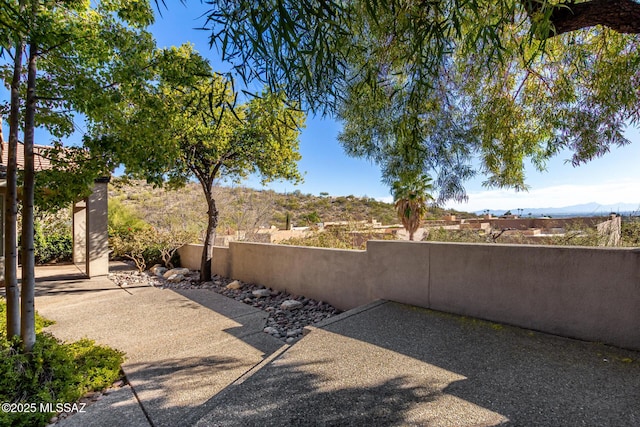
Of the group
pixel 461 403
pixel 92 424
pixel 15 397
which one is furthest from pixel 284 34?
pixel 15 397

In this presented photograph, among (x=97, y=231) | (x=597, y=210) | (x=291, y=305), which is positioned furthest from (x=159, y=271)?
(x=597, y=210)

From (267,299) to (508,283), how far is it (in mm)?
4933

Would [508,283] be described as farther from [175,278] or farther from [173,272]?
[173,272]

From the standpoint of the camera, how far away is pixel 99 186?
9711 millimetres

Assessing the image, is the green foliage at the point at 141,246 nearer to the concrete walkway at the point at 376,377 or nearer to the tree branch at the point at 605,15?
the concrete walkway at the point at 376,377

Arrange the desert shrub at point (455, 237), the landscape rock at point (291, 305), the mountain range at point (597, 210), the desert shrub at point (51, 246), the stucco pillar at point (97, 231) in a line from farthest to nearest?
the desert shrub at point (51, 246)
the stucco pillar at point (97, 231)
the mountain range at point (597, 210)
the desert shrub at point (455, 237)
the landscape rock at point (291, 305)

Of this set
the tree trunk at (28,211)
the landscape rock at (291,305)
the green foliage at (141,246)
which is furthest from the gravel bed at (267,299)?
the tree trunk at (28,211)

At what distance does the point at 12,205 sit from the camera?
11.3ft

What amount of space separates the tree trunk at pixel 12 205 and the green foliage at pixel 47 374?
349mm

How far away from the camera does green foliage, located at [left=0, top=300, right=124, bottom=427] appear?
2.96 meters

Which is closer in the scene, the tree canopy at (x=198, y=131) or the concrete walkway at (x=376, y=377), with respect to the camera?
the concrete walkway at (x=376, y=377)

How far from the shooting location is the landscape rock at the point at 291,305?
6434 millimetres

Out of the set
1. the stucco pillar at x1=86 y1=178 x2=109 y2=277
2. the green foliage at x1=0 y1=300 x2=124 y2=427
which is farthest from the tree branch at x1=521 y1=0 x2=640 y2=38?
the stucco pillar at x1=86 y1=178 x2=109 y2=277

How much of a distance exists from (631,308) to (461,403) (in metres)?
2.32
